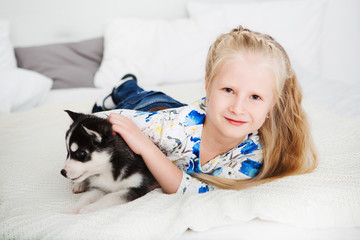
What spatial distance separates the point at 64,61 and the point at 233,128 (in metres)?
1.67

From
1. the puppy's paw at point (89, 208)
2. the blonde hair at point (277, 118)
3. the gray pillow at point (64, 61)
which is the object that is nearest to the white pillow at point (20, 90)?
the gray pillow at point (64, 61)

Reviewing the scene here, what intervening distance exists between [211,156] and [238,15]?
1697mm

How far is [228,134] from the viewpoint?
40.1 inches

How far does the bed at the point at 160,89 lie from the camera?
0.78 m

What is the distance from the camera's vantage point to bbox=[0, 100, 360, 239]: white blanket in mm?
746

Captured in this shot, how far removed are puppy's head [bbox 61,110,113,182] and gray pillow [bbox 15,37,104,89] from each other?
134 cm

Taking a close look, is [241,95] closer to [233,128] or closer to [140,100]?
[233,128]

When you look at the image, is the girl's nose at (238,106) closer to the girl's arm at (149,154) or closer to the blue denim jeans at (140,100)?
the girl's arm at (149,154)

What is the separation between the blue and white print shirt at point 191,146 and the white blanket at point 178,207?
0.20m

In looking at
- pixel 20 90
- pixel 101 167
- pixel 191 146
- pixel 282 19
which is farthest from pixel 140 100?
pixel 282 19

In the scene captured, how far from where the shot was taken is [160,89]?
79.1 inches

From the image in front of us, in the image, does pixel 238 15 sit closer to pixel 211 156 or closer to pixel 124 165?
pixel 211 156

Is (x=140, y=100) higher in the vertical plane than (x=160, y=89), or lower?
higher

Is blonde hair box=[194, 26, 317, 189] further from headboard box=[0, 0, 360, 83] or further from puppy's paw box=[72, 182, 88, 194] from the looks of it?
headboard box=[0, 0, 360, 83]
